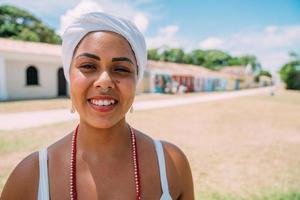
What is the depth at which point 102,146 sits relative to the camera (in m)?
1.53

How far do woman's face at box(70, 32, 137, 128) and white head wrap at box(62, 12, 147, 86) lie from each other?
0.03 m

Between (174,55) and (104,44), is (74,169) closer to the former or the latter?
(104,44)

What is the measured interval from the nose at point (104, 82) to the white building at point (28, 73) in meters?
17.0

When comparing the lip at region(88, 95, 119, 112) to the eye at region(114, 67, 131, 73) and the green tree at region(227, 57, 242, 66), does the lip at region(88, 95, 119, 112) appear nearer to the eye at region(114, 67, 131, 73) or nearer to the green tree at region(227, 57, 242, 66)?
the eye at region(114, 67, 131, 73)

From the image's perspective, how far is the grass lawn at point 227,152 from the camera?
447cm

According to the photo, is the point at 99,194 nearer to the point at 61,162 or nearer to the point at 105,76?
the point at 61,162

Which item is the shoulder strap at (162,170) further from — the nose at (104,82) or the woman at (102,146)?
the nose at (104,82)

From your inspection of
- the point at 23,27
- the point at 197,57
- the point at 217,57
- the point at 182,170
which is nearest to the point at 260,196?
the point at 182,170

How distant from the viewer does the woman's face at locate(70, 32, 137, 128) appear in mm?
1373

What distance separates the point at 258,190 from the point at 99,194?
3.70 m

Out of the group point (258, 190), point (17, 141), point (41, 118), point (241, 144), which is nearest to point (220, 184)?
point (258, 190)

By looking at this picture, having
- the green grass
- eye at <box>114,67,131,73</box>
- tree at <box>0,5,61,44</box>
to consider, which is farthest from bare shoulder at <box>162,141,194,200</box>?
tree at <box>0,5,61,44</box>

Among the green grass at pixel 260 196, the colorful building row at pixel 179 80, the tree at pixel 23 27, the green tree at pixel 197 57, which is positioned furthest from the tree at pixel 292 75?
the green grass at pixel 260 196

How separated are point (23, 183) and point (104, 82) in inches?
25.7
